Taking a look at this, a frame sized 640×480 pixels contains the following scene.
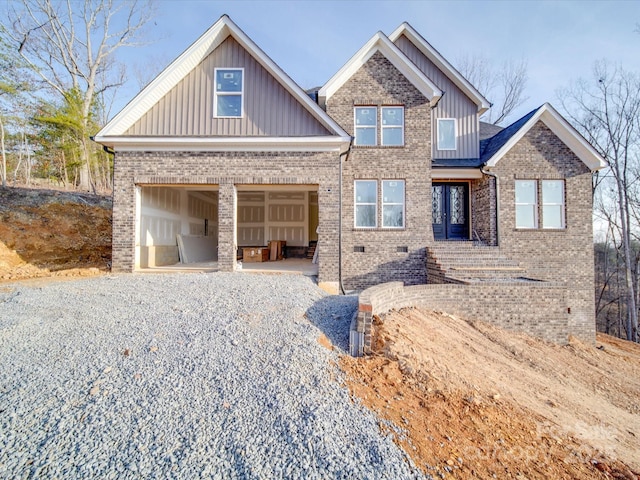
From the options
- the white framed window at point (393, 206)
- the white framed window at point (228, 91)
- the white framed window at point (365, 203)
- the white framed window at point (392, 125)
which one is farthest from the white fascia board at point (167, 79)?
the white framed window at point (393, 206)

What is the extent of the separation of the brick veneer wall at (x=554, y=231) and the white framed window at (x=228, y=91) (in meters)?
9.32

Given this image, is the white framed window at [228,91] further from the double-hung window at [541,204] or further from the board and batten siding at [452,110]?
the double-hung window at [541,204]

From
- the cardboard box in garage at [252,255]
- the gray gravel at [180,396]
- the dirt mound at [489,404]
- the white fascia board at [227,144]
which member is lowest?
the dirt mound at [489,404]

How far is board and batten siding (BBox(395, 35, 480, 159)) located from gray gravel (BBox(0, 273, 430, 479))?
973cm

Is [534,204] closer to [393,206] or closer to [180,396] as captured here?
[393,206]

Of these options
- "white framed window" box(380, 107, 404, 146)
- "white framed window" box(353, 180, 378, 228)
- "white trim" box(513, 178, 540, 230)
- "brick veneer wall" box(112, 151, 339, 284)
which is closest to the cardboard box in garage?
"brick veneer wall" box(112, 151, 339, 284)

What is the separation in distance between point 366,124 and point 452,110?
14.5 feet

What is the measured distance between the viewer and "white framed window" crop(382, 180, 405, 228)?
10.7 metres

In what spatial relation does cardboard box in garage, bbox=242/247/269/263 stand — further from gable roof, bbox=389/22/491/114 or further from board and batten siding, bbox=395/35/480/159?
gable roof, bbox=389/22/491/114

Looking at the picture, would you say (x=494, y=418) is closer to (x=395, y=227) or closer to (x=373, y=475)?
(x=373, y=475)

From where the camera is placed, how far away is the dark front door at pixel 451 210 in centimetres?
1264

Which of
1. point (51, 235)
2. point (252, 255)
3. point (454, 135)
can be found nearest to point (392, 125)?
point (454, 135)

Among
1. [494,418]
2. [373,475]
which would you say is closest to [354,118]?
[494,418]

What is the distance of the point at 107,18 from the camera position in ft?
75.3
